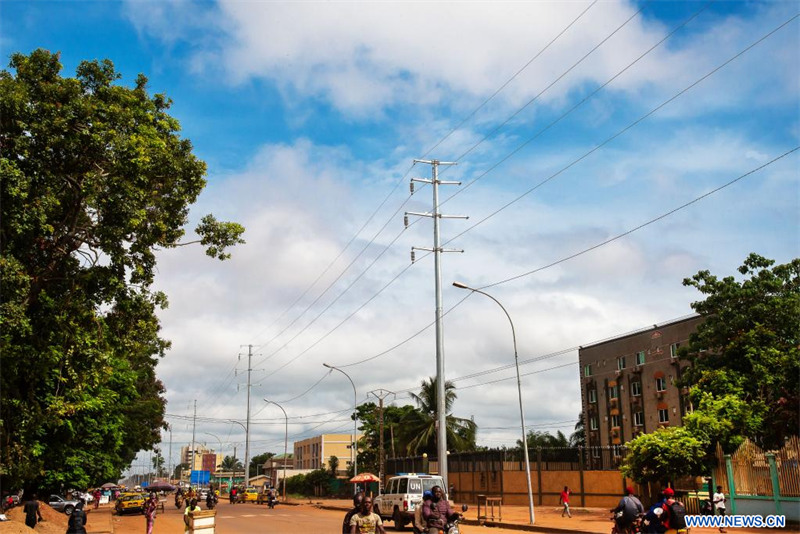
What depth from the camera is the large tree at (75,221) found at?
18.8 meters

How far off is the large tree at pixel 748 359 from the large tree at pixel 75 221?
19.7 metres

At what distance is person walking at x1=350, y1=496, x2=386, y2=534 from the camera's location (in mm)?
11742

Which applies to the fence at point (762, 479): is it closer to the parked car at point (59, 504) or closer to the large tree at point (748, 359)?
the large tree at point (748, 359)

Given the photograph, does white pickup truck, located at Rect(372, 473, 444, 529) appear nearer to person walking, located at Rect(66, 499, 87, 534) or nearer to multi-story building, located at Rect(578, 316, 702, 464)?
person walking, located at Rect(66, 499, 87, 534)

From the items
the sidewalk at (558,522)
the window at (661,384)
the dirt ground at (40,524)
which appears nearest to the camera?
the dirt ground at (40,524)

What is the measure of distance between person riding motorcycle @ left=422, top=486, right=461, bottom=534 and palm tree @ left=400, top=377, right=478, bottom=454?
156 ft

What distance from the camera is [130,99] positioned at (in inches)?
823

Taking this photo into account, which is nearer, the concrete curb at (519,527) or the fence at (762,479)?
the fence at (762,479)

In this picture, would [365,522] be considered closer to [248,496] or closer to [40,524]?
[40,524]

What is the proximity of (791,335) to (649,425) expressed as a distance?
31.3 m

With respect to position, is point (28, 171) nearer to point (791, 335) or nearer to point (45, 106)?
point (45, 106)

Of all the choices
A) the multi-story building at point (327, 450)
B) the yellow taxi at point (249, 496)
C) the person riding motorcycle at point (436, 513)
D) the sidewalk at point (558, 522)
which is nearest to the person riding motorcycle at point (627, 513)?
the person riding motorcycle at point (436, 513)

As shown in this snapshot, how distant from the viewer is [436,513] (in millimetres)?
15477

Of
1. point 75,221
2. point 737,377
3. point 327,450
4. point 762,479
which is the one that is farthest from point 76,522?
point 327,450
